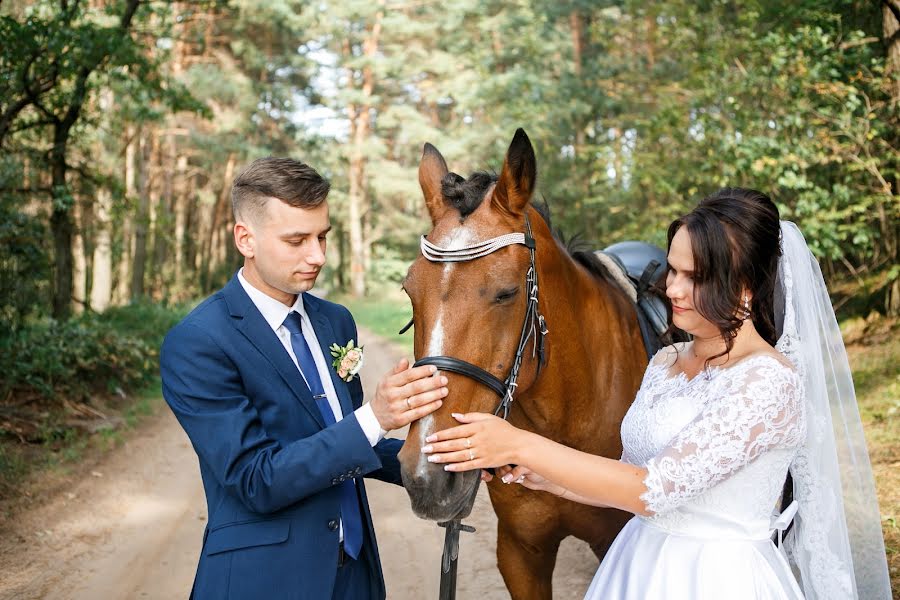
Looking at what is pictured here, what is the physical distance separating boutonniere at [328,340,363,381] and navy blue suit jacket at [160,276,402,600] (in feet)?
0.53

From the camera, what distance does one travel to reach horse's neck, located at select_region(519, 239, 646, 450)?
2.80m

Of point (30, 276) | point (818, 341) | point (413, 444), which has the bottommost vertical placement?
point (30, 276)

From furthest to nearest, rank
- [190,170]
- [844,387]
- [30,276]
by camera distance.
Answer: [190,170] → [30,276] → [844,387]

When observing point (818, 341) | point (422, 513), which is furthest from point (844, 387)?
point (422, 513)

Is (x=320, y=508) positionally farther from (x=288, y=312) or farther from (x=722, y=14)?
(x=722, y=14)

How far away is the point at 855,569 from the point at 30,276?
9.94 m

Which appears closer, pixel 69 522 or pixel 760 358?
pixel 760 358

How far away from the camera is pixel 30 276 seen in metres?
9.40

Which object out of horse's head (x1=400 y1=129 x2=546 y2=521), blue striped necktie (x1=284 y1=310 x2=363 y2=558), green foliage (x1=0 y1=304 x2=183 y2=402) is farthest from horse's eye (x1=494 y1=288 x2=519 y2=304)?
green foliage (x1=0 y1=304 x2=183 y2=402)

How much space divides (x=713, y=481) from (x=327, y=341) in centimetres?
136

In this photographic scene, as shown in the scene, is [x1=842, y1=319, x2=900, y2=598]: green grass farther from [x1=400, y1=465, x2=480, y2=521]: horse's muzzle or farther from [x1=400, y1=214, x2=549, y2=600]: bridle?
[x1=400, y1=465, x2=480, y2=521]: horse's muzzle

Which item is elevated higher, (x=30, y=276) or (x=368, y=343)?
(x=30, y=276)

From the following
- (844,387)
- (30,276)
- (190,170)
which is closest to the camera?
(844,387)

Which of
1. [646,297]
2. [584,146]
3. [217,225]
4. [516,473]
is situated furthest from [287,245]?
[217,225]
